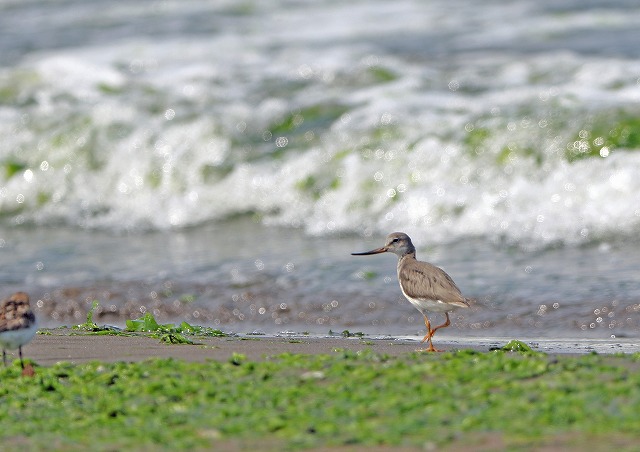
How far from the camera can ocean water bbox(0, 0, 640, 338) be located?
8.99 m

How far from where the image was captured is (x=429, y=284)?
23.5ft

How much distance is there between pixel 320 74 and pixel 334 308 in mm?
6782

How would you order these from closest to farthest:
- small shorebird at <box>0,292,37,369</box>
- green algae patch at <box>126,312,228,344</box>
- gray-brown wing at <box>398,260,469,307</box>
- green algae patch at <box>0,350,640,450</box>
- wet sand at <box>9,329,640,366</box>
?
green algae patch at <box>0,350,640,450</box> < small shorebird at <box>0,292,37,369</box> < wet sand at <box>9,329,640,366</box> < gray-brown wing at <box>398,260,469,307</box> < green algae patch at <box>126,312,228,344</box>

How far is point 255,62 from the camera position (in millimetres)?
15797

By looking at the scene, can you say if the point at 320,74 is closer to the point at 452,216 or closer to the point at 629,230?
the point at 452,216

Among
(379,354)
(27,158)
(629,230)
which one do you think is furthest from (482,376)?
(27,158)

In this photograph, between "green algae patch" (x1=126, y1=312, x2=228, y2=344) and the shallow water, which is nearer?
"green algae patch" (x1=126, y1=312, x2=228, y2=344)

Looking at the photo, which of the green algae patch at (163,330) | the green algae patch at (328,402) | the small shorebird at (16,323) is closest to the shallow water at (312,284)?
the green algae patch at (163,330)

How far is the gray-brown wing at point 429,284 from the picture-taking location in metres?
7.02

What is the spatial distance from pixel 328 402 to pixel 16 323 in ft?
5.68

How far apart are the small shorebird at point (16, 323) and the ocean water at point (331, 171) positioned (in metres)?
2.71

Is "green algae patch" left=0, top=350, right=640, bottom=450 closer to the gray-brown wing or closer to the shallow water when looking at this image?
the gray-brown wing

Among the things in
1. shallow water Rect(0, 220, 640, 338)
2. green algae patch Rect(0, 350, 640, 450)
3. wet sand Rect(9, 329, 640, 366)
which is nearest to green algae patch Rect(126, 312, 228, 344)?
wet sand Rect(9, 329, 640, 366)

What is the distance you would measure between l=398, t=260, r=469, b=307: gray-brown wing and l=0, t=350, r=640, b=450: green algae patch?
994 millimetres
